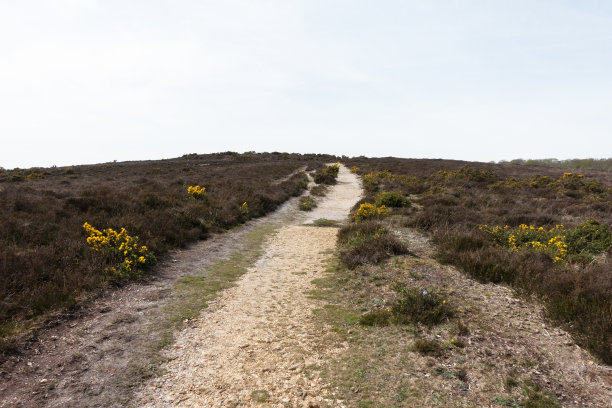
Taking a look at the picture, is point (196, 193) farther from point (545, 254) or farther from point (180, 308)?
point (545, 254)

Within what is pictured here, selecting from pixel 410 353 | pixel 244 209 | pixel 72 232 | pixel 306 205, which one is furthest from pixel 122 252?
pixel 306 205

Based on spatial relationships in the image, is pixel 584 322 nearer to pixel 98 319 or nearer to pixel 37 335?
pixel 98 319

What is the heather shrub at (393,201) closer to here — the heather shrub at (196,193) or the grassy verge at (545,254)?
the grassy verge at (545,254)

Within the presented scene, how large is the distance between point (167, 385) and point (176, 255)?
6.54m

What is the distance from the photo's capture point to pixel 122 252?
8.28 metres

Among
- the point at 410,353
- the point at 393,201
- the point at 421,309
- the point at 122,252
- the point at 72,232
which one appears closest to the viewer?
the point at 410,353

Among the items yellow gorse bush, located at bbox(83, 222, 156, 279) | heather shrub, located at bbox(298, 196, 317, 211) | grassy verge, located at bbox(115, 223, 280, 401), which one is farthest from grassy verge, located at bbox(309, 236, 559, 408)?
heather shrub, located at bbox(298, 196, 317, 211)

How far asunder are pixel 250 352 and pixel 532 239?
941 centimetres

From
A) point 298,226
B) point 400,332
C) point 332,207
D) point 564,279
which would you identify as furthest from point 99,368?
point 332,207

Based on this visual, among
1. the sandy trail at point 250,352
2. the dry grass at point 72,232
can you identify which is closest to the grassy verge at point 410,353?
the sandy trail at point 250,352

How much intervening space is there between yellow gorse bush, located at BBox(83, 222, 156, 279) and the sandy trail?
9.19ft

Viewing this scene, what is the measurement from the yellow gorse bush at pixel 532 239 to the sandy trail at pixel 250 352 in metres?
5.97

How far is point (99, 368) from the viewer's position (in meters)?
4.39

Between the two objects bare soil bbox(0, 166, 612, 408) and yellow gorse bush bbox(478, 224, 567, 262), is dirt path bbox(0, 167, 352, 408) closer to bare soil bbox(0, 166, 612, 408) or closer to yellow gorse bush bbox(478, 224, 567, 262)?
bare soil bbox(0, 166, 612, 408)
